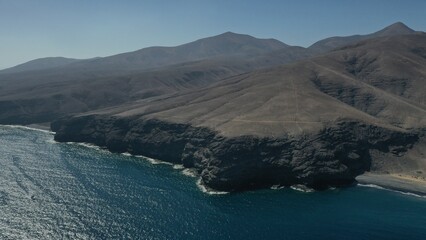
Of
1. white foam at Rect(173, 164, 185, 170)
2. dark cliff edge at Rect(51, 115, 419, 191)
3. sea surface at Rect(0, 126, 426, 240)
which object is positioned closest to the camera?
sea surface at Rect(0, 126, 426, 240)

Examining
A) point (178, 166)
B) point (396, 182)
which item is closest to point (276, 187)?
point (396, 182)

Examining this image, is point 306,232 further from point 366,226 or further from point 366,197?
point 366,197

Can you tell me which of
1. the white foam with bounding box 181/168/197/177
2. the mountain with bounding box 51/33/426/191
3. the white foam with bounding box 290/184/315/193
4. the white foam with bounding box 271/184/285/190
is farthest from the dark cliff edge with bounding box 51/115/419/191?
the white foam with bounding box 271/184/285/190

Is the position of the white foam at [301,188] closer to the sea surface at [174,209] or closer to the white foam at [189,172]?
the sea surface at [174,209]

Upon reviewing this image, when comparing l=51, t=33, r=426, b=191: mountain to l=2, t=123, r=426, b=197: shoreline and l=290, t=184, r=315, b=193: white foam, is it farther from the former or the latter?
l=2, t=123, r=426, b=197: shoreline

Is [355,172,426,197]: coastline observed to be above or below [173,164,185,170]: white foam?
below

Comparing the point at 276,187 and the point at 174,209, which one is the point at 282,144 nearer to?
the point at 276,187

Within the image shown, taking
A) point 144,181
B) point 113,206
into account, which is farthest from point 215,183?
point 113,206
